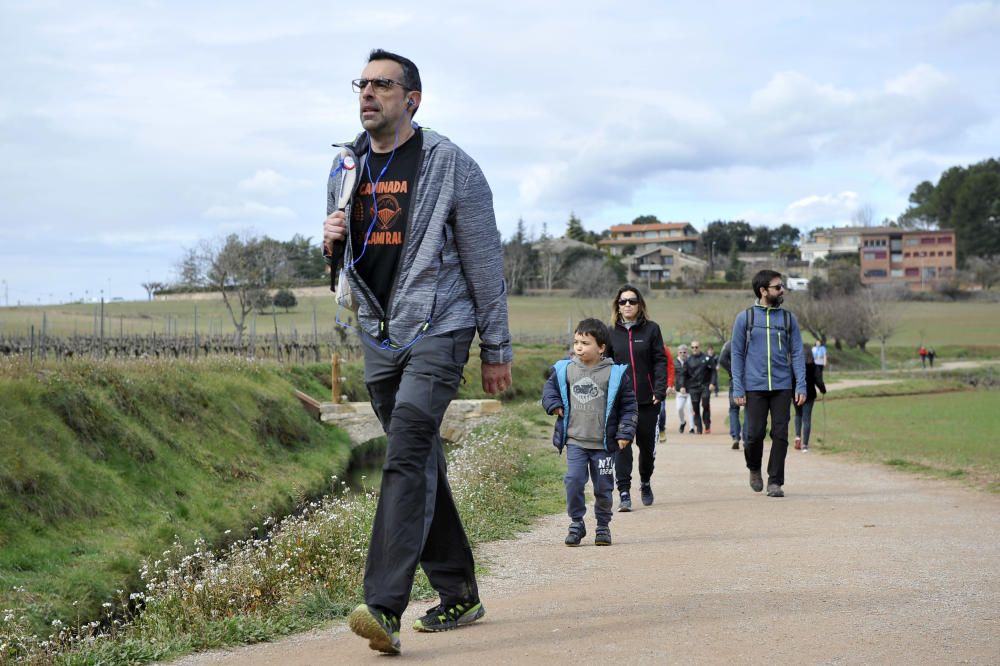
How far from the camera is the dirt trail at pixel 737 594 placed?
4.64 meters

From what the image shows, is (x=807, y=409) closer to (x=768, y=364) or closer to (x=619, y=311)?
(x=768, y=364)

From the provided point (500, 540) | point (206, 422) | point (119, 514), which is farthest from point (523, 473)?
point (206, 422)

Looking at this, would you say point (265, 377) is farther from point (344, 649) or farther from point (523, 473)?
point (344, 649)

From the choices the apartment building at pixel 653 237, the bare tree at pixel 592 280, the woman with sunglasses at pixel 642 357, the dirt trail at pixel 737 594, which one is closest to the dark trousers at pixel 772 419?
the dirt trail at pixel 737 594

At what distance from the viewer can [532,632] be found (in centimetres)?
501

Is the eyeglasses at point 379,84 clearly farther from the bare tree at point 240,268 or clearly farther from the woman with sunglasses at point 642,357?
the bare tree at point 240,268

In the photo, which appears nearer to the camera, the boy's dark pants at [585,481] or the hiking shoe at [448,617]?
the hiking shoe at [448,617]

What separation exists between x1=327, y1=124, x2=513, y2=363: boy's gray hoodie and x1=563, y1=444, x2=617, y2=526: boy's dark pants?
11.9ft

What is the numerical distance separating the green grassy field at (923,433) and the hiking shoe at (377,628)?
9266mm

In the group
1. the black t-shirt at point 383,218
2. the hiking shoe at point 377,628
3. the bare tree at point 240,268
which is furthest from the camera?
the bare tree at point 240,268

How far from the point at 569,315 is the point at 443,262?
3261 inches

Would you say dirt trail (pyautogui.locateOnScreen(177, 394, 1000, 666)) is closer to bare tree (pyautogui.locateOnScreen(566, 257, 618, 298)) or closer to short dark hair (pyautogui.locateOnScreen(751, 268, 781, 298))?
short dark hair (pyautogui.locateOnScreen(751, 268, 781, 298))

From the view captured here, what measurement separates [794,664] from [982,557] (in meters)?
3.41

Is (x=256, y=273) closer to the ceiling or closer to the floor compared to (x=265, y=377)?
closer to the ceiling
